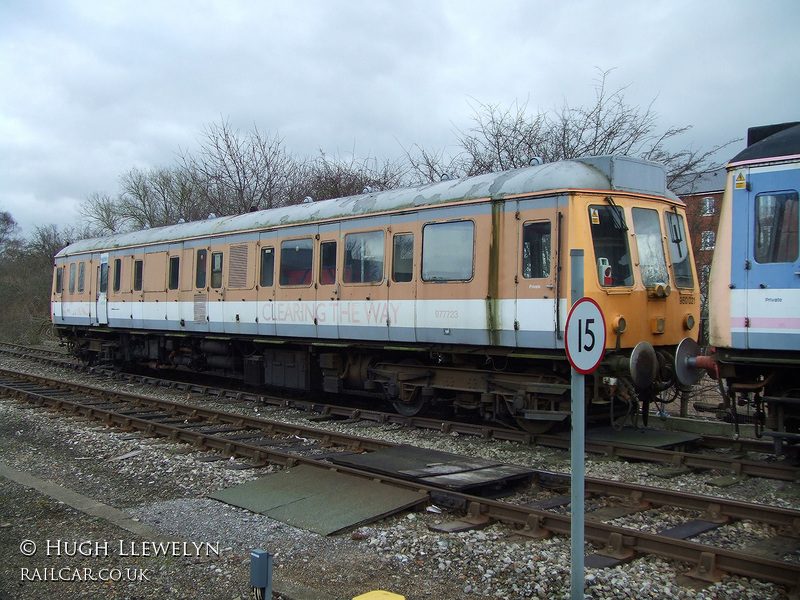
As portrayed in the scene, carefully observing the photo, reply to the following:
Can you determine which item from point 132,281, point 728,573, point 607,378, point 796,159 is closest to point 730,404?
point 607,378

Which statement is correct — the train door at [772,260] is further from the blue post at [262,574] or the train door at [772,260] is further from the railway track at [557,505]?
the blue post at [262,574]

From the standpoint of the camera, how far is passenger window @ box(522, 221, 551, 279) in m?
8.70

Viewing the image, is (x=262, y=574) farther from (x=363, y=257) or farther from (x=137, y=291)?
(x=137, y=291)

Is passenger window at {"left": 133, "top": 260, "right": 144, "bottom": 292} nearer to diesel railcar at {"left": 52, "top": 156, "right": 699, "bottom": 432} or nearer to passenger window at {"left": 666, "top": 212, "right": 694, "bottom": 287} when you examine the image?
diesel railcar at {"left": 52, "top": 156, "right": 699, "bottom": 432}

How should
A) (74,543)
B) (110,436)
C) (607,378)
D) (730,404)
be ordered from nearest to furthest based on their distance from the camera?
(74,543) < (730,404) < (607,378) < (110,436)

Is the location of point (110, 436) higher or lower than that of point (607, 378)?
lower

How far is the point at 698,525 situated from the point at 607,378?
2.76m

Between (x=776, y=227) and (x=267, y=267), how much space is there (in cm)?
904

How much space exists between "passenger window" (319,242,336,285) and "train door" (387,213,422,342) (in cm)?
145

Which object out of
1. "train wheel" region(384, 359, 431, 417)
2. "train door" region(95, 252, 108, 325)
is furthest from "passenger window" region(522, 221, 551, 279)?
"train door" region(95, 252, 108, 325)

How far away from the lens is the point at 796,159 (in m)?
6.73

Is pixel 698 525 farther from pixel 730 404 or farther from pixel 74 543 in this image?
pixel 74 543

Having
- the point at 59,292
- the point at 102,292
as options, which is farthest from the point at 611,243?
the point at 59,292

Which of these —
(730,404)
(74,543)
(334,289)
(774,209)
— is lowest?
(74,543)
